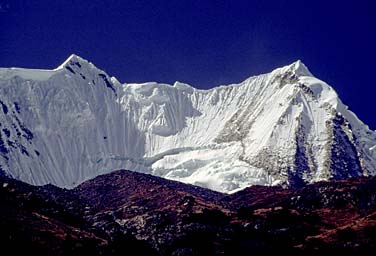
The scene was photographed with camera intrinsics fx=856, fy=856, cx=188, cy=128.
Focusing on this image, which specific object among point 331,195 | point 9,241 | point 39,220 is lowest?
point 9,241

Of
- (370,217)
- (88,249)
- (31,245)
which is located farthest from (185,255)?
(370,217)

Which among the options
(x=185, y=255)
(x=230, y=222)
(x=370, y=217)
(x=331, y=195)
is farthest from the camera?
(x=331, y=195)

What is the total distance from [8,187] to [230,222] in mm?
47241

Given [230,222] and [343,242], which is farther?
[230,222]

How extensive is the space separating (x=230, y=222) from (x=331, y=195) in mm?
28393

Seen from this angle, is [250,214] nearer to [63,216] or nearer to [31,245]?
[63,216]

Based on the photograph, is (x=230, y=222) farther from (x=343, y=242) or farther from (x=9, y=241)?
(x=9, y=241)

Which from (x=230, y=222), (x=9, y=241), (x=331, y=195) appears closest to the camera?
(x=9, y=241)

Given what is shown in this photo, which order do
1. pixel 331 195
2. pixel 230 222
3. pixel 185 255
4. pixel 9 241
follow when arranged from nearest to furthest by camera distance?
pixel 9 241, pixel 185 255, pixel 230 222, pixel 331 195

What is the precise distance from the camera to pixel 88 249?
145250 mm

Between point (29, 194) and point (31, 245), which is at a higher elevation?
point (29, 194)

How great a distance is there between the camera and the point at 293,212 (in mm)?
185125

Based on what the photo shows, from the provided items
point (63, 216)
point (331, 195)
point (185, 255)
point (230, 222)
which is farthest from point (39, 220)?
point (331, 195)

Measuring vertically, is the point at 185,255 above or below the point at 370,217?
below
